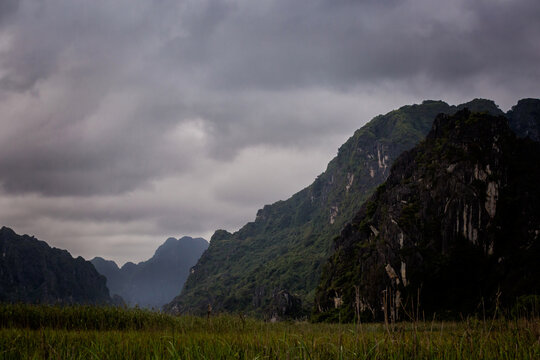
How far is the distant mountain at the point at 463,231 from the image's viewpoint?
7575cm

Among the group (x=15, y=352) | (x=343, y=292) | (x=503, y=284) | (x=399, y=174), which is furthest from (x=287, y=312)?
(x=15, y=352)

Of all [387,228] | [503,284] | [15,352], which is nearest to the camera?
[15,352]

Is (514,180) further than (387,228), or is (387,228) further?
(387,228)

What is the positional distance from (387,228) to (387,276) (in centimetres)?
1467

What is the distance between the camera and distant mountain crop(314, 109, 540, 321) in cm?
7575

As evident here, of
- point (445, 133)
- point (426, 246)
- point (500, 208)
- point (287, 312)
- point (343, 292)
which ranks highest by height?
point (445, 133)

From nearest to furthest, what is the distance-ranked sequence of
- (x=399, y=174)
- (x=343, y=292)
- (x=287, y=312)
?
(x=343, y=292), (x=399, y=174), (x=287, y=312)

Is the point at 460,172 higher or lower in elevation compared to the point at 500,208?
higher

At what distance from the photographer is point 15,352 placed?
6.23 metres

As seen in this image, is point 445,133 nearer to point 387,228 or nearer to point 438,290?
point 387,228

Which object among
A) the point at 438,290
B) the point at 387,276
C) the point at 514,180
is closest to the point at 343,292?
the point at 387,276

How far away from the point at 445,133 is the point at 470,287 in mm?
47351

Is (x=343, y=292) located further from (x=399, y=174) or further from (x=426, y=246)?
(x=399, y=174)

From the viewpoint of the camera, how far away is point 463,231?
80312 millimetres
